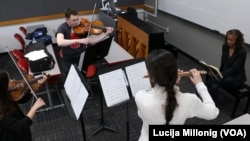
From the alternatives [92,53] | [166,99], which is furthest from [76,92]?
[92,53]

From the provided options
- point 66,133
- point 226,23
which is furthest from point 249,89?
point 66,133

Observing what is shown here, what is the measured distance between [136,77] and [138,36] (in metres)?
2.19

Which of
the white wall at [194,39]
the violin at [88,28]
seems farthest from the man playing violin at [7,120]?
the white wall at [194,39]

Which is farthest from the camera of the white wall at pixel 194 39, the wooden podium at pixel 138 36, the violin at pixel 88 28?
the white wall at pixel 194 39

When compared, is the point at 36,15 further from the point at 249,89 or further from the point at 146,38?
the point at 249,89

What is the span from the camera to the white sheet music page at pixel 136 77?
2184 millimetres

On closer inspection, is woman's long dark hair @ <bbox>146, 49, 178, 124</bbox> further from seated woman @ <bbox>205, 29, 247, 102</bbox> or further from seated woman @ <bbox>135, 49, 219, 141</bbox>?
seated woman @ <bbox>205, 29, 247, 102</bbox>

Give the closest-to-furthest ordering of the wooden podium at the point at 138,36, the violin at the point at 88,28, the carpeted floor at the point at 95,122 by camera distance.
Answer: the carpeted floor at the point at 95,122
the violin at the point at 88,28
the wooden podium at the point at 138,36

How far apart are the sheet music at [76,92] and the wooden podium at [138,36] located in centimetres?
207

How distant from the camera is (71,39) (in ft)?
11.0

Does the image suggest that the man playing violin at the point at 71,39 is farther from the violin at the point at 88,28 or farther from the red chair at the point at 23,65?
the red chair at the point at 23,65

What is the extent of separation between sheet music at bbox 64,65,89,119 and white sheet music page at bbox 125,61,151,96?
1.57 ft

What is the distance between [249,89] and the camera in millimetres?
3020

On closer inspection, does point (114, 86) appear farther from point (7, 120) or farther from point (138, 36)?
point (138, 36)
